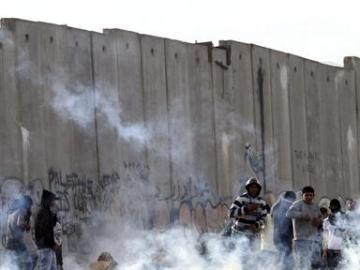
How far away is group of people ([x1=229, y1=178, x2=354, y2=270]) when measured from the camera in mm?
17109

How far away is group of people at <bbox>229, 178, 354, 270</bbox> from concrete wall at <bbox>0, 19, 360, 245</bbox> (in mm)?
2397

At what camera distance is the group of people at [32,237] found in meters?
15.6

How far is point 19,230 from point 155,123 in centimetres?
517

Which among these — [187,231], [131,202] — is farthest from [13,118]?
[187,231]

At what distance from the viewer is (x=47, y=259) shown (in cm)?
1593

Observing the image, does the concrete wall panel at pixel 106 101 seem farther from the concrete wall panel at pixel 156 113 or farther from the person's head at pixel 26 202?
the person's head at pixel 26 202

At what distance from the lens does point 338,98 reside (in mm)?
26875

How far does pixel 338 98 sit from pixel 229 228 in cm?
942

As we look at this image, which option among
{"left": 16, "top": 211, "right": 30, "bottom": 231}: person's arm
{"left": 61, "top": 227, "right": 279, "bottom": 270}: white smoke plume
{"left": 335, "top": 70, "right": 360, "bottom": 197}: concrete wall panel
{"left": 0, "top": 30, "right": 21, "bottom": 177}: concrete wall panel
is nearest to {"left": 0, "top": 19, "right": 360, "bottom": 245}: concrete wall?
{"left": 0, "top": 30, "right": 21, "bottom": 177}: concrete wall panel

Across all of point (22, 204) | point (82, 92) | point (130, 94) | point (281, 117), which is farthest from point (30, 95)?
point (281, 117)

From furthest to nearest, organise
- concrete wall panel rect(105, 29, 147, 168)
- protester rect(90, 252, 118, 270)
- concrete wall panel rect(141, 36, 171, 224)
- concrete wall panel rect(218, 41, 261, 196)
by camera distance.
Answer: concrete wall panel rect(218, 41, 261, 196), concrete wall panel rect(141, 36, 171, 224), concrete wall panel rect(105, 29, 147, 168), protester rect(90, 252, 118, 270)

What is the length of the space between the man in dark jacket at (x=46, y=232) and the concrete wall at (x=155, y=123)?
0.87 m

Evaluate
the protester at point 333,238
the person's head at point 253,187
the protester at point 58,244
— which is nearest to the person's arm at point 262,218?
the person's head at point 253,187

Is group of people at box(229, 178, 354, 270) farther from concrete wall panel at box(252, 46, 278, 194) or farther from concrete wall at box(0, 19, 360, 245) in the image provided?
concrete wall panel at box(252, 46, 278, 194)
